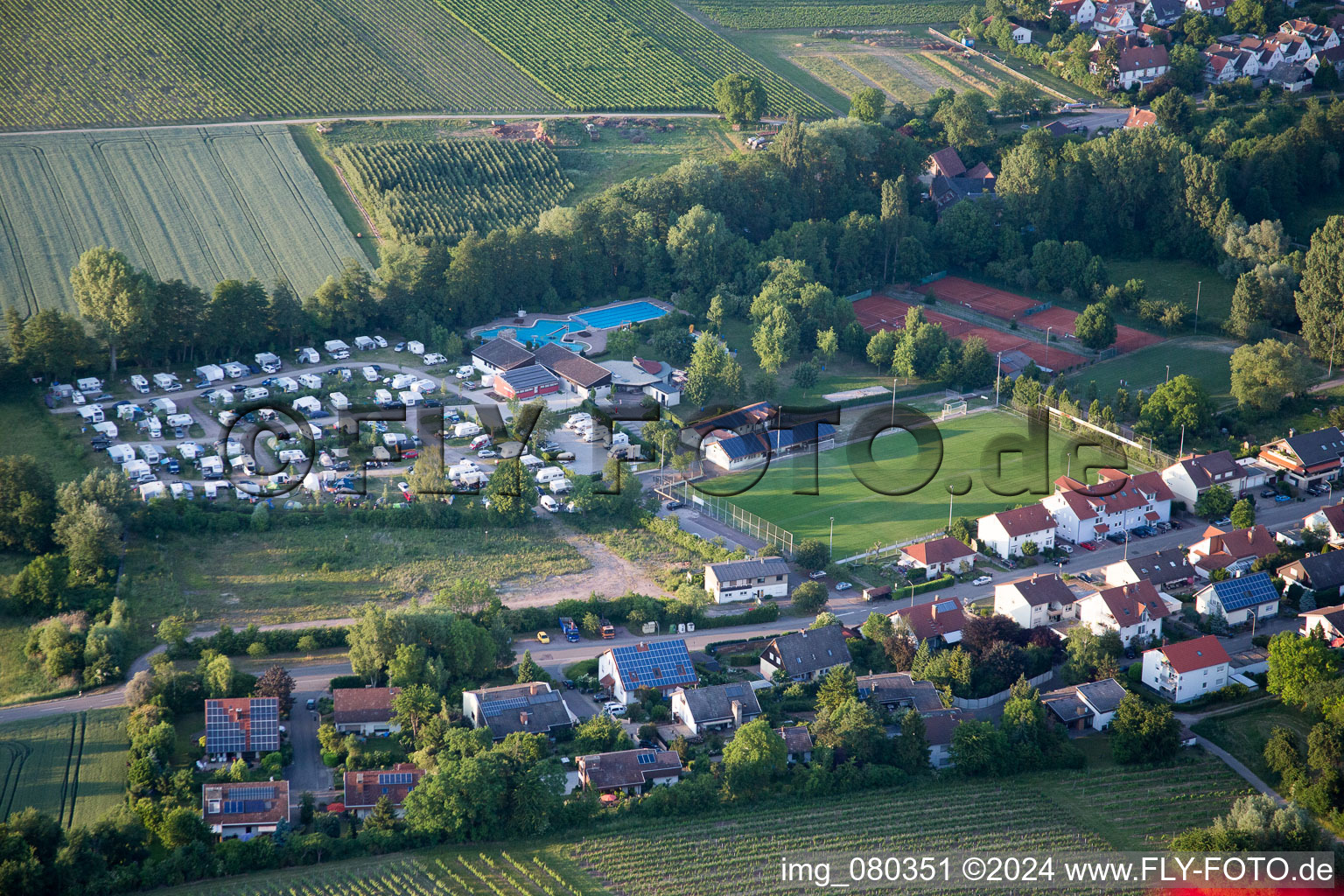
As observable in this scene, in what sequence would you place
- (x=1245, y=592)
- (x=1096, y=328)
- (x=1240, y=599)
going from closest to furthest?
1. (x=1240, y=599)
2. (x=1245, y=592)
3. (x=1096, y=328)

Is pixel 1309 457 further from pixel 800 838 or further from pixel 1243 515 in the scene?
pixel 800 838

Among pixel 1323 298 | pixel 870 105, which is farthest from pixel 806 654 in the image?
pixel 870 105

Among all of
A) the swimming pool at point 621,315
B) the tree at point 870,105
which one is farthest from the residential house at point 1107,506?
the tree at point 870,105

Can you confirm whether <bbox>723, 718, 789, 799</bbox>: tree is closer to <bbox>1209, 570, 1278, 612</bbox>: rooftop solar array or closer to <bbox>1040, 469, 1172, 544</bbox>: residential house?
<bbox>1209, 570, 1278, 612</bbox>: rooftop solar array

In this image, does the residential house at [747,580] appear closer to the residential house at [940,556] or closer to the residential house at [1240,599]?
the residential house at [940,556]

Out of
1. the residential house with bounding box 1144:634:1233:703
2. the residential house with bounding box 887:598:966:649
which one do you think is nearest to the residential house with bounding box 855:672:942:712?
the residential house with bounding box 887:598:966:649

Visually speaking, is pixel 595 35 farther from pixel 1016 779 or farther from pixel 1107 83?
pixel 1016 779

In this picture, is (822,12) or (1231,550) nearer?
(1231,550)

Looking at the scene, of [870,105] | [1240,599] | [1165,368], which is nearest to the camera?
[1240,599]
